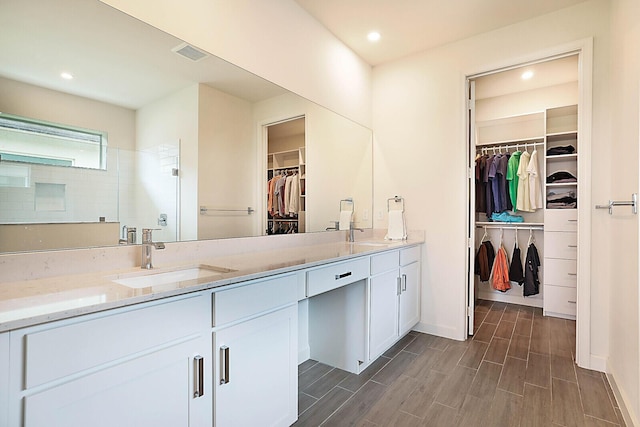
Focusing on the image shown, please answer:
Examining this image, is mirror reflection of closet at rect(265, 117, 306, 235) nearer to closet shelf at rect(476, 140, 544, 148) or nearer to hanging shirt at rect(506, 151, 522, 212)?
hanging shirt at rect(506, 151, 522, 212)

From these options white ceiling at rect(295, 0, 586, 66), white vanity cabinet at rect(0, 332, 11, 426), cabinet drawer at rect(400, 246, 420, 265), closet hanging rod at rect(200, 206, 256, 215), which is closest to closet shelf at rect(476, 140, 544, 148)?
white ceiling at rect(295, 0, 586, 66)

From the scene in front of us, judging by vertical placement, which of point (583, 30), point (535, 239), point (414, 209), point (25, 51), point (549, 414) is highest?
point (583, 30)

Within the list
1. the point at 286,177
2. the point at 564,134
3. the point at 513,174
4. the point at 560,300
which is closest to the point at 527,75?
the point at 564,134

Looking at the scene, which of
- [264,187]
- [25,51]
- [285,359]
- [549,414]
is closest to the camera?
[25,51]

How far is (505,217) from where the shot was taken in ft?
13.1

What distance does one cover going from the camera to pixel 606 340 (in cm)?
227

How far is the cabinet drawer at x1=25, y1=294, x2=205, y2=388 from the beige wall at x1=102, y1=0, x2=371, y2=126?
132cm

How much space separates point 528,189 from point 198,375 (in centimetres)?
401

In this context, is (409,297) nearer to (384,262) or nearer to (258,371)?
(384,262)

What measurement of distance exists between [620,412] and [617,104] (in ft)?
6.02

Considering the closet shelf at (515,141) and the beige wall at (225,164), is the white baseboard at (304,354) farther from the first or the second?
the closet shelf at (515,141)

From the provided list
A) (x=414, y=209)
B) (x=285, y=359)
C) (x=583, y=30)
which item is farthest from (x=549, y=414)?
(x=583, y=30)

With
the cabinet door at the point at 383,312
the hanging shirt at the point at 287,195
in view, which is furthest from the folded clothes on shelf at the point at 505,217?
the hanging shirt at the point at 287,195

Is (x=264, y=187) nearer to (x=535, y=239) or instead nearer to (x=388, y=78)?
(x=388, y=78)
